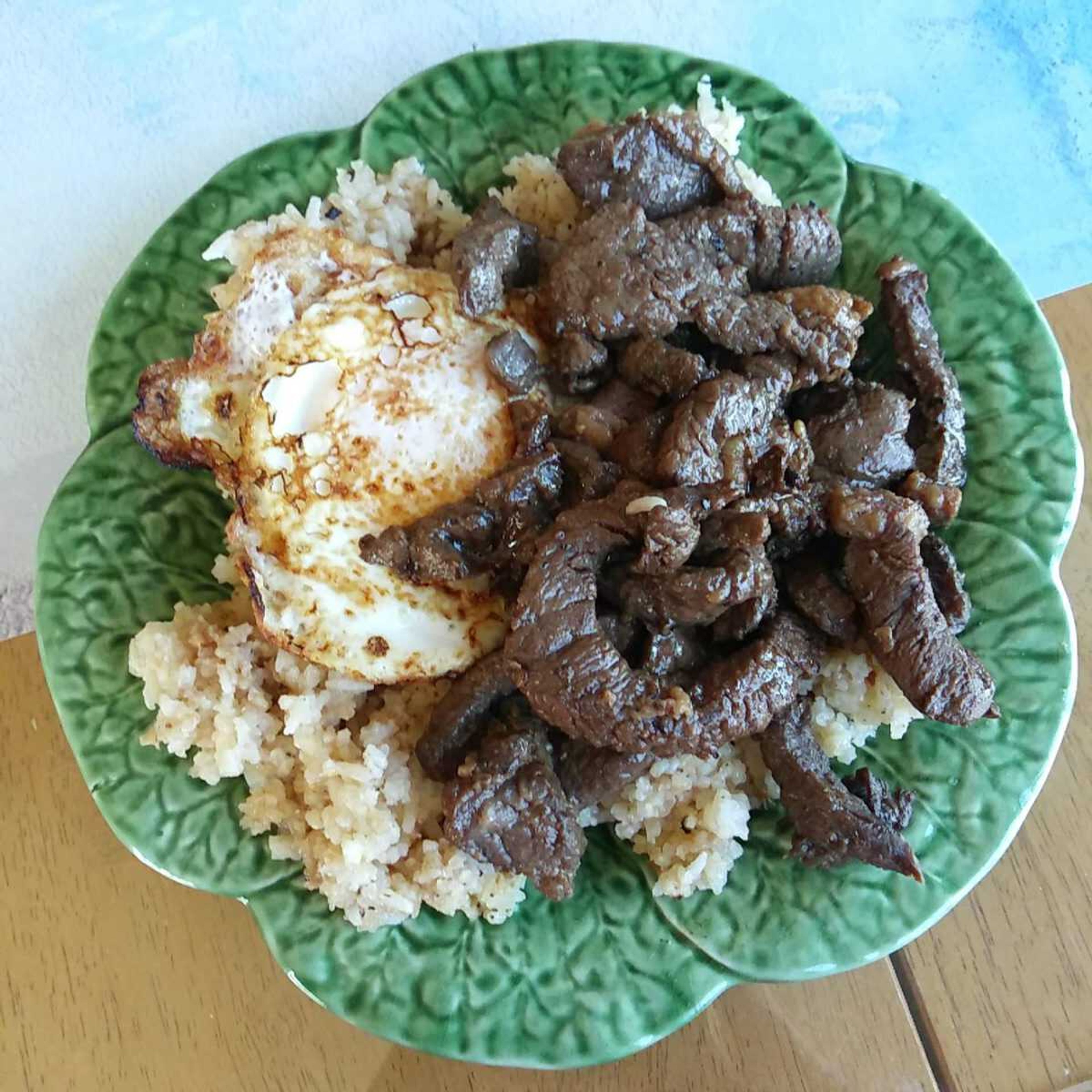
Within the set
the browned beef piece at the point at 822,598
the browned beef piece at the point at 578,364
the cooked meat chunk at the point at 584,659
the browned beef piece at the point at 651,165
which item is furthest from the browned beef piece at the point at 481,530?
the browned beef piece at the point at 651,165

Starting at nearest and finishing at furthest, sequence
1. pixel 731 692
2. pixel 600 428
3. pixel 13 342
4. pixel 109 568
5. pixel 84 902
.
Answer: pixel 731 692 < pixel 600 428 < pixel 109 568 < pixel 84 902 < pixel 13 342

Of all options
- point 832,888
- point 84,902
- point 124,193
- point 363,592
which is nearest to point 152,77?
point 124,193

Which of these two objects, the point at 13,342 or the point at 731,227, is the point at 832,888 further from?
the point at 13,342

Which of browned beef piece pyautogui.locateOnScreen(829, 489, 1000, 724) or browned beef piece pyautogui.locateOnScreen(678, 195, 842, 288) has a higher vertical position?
browned beef piece pyautogui.locateOnScreen(678, 195, 842, 288)

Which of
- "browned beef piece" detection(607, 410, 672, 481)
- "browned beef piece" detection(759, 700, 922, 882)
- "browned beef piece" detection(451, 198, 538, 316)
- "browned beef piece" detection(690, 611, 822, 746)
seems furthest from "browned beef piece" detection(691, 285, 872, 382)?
"browned beef piece" detection(759, 700, 922, 882)

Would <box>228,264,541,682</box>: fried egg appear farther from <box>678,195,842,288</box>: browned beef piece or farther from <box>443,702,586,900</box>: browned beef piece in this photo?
<box>678,195,842,288</box>: browned beef piece

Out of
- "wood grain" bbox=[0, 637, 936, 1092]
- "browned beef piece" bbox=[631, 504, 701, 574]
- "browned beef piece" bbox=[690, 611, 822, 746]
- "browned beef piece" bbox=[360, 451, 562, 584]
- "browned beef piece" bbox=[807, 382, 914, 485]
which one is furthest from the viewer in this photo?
"wood grain" bbox=[0, 637, 936, 1092]
